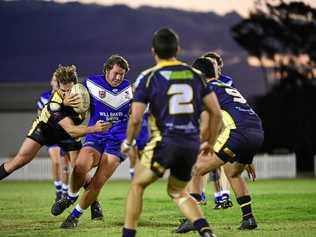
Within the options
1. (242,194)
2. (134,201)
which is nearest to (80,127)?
(242,194)

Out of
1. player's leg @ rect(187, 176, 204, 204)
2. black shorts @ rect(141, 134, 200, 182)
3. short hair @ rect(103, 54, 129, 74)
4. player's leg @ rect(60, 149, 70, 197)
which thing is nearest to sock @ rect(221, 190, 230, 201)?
player's leg @ rect(187, 176, 204, 204)

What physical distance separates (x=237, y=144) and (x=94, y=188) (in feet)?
6.80

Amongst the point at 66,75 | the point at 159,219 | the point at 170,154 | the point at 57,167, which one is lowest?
the point at 159,219

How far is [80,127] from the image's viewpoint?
35.7 feet

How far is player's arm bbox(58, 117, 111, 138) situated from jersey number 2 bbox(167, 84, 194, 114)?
2197 mm

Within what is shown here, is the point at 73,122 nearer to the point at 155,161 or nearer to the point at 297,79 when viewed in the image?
the point at 155,161

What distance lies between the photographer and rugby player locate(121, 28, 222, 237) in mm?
8242

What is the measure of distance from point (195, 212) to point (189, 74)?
148 centimetres

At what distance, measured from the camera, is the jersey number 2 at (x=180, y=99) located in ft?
27.1

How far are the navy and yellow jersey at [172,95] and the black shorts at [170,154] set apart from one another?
3.5 inches

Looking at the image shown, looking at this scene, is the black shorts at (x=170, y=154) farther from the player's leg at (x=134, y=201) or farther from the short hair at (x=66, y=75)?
the short hair at (x=66, y=75)

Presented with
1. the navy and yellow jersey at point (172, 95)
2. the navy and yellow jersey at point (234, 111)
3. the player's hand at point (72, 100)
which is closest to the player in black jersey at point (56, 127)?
the player's hand at point (72, 100)

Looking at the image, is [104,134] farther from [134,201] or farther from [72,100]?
[134,201]

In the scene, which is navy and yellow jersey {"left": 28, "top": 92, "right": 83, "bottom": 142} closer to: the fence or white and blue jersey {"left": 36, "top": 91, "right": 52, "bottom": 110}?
white and blue jersey {"left": 36, "top": 91, "right": 52, "bottom": 110}
